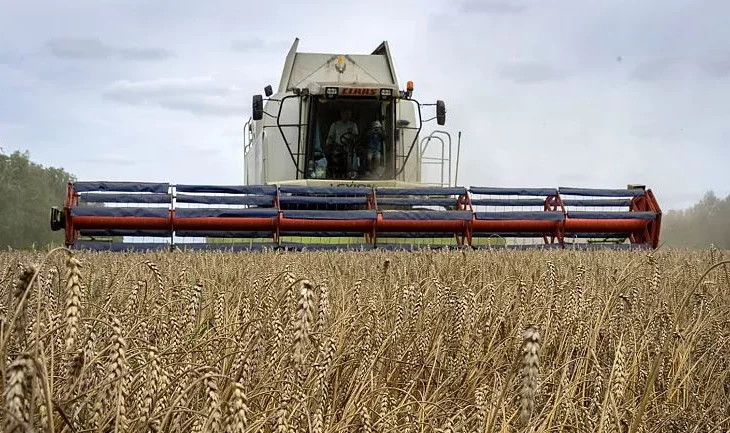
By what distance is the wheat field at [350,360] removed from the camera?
137cm

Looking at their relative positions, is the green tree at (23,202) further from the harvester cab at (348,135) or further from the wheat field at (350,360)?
the wheat field at (350,360)

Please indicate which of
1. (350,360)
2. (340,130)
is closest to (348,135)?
(340,130)

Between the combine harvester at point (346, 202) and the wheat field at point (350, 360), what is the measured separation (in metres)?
6.03

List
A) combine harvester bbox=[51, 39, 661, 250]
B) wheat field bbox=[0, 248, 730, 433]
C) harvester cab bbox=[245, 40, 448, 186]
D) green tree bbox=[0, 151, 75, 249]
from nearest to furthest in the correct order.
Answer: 1. wheat field bbox=[0, 248, 730, 433]
2. combine harvester bbox=[51, 39, 661, 250]
3. harvester cab bbox=[245, 40, 448, 186]
4. green tree bbox=[0, 151, 75, 249]

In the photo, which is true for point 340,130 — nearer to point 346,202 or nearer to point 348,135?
point 348,135

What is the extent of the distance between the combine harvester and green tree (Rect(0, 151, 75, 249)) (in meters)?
35.3

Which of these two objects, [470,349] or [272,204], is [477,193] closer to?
[272,204]

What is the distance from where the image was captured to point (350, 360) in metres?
2.24

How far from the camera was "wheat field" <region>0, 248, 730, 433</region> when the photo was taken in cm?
137

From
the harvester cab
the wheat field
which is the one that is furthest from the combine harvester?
the wheat field

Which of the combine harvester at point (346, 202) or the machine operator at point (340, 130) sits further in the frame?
the machine operator at point (340, 130)

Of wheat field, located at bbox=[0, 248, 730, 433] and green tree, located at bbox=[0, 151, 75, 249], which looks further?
green tree, located at bbox=[0, 151, 75, 249]

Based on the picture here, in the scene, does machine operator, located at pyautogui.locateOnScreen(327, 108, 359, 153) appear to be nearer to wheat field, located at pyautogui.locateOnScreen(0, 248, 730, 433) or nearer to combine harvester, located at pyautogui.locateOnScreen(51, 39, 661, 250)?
combine harvester, located at pyautogui.locateOnScreen(51, 39, 661, 250)

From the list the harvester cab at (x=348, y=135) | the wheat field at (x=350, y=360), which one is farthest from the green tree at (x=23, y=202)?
the wheat field at (x=350, y=360)
